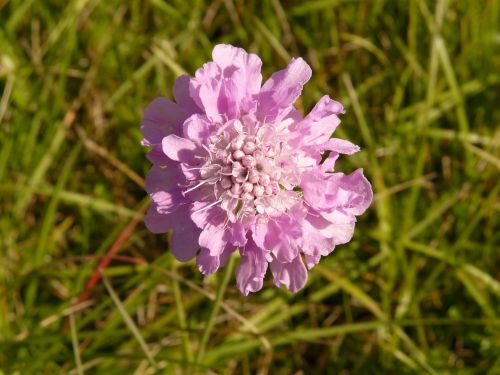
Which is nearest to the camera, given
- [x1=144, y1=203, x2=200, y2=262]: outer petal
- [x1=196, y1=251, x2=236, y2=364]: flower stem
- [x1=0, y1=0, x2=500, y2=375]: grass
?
[x1=144, y1=203, x2=200, y2=262]: outer petal

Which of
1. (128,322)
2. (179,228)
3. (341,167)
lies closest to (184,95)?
(179,228)

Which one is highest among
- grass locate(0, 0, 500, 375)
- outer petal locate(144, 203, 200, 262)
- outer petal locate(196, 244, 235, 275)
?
outer petal locate(144, 203, 200, 262)

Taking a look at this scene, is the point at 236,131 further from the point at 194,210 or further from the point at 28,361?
the point at 28,361

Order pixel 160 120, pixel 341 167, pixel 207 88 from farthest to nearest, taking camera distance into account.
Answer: pixel 341 167 → pixel 160 120 → pixel 207 88

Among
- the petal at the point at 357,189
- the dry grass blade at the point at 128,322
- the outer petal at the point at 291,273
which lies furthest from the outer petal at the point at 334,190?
the dry grass blade at the point at 128,322

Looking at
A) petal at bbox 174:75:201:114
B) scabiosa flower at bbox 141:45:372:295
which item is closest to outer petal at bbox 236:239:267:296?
scabiosa flower at bbox 141:45:372:295

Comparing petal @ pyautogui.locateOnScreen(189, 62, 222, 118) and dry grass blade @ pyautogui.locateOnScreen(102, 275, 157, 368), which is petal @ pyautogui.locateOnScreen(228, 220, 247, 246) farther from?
dry grass blade @ pyautogui.locateOnScreen(102, 275, 157, 368)

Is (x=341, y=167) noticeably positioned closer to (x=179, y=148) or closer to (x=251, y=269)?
(x=251, y=269)
